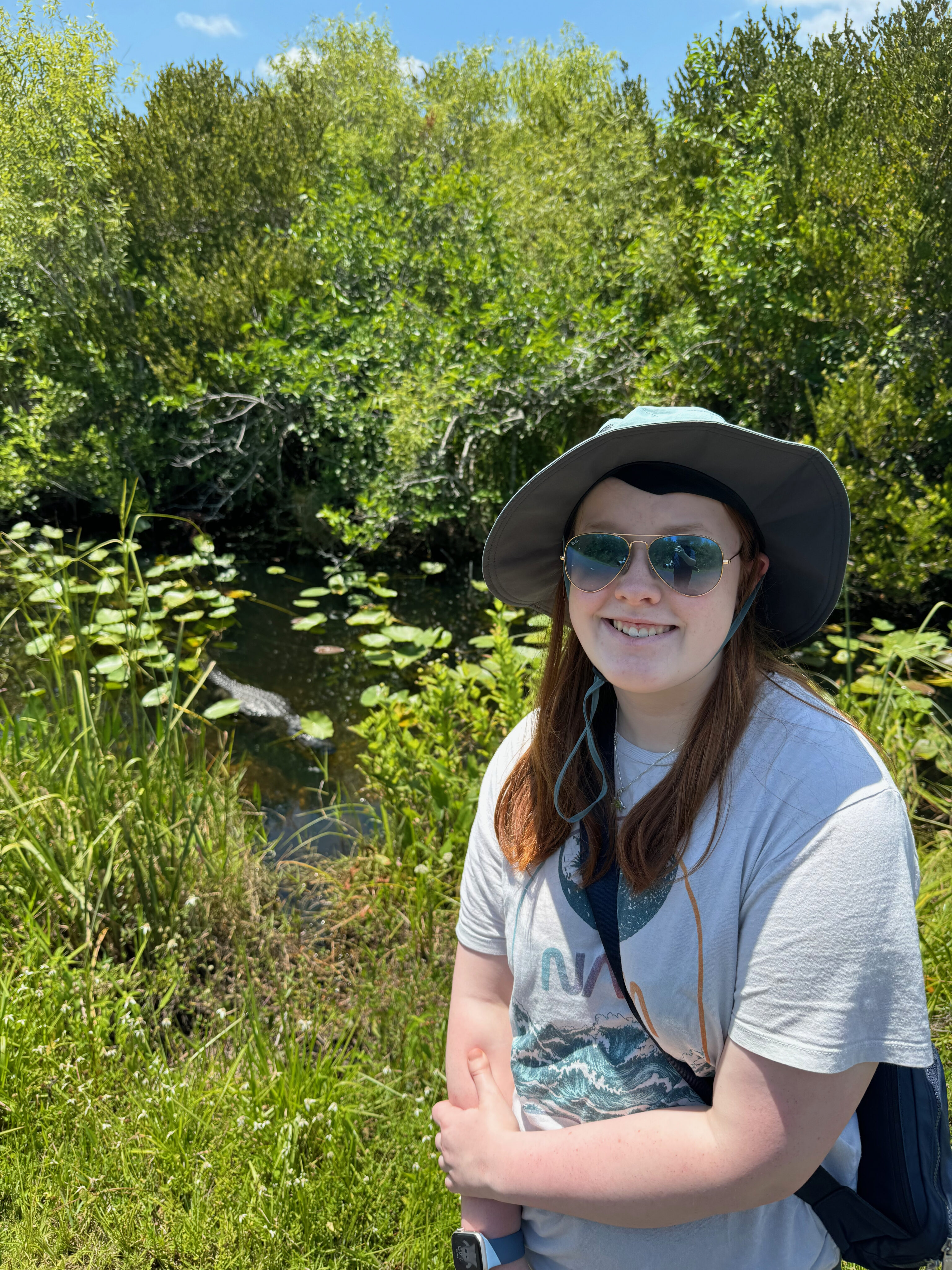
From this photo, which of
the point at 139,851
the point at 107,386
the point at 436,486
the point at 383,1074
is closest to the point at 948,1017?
the point at 383,1074

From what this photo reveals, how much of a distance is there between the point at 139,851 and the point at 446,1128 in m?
1.61

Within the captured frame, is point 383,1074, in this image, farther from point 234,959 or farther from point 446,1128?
point 446,1128

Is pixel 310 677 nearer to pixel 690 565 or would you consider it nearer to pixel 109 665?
pixel 109 665

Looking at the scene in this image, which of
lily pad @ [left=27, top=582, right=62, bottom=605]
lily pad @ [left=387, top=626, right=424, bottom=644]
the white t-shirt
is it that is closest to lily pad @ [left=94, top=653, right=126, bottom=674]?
lily pad @ [left=27, top=582, right=62, bottom=605]

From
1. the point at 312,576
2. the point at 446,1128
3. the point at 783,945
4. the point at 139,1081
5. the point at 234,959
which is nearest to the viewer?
the point at 783,945

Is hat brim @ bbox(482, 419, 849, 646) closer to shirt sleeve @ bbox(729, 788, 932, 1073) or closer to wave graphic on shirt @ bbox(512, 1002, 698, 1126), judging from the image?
shirt sleeve @ bbox(729, 788, 932, 1073)

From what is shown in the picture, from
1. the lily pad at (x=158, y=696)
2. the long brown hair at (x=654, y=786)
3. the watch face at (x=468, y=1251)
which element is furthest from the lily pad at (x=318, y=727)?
the watch face at (x=468, y=1251)

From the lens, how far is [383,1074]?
6.64 feet

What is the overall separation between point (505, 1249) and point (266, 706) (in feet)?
14.0

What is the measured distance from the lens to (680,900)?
95cm

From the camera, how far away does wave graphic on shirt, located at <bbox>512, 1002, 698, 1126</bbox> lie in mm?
1016

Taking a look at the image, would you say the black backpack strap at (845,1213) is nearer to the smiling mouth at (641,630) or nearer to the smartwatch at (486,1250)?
the smartwatch at (486,1250)

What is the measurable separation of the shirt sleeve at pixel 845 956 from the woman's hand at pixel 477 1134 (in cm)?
39

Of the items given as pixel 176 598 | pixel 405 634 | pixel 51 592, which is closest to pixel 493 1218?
pixel 51 592
